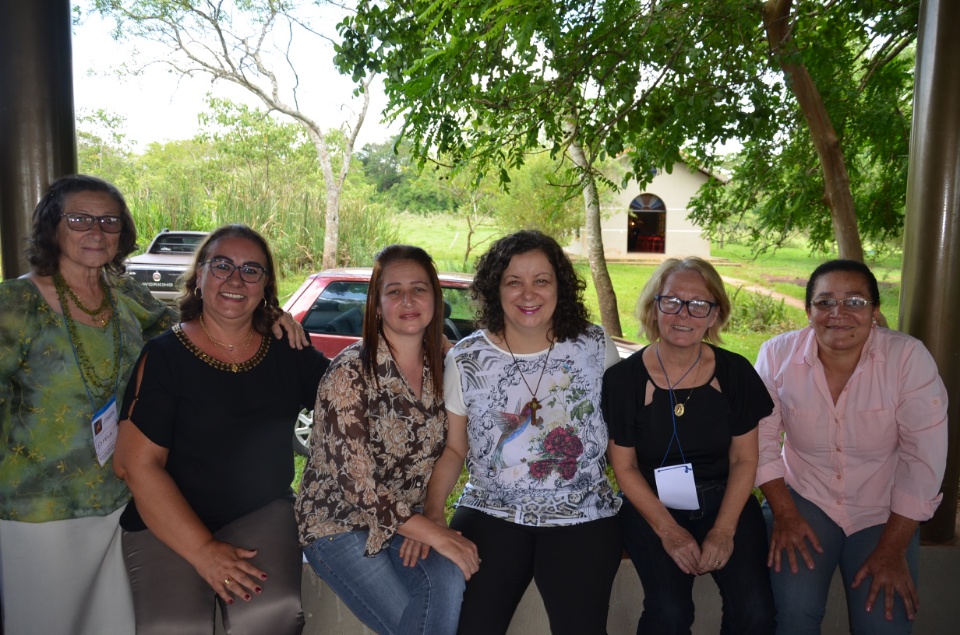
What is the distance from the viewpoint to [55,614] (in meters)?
2.29

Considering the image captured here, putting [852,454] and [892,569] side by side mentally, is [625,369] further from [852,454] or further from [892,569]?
[892,569]

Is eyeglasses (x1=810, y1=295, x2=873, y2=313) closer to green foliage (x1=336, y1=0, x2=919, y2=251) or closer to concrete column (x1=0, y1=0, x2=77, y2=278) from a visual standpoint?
green foliage (x1=336, y1=0, x2=919, y2=251)

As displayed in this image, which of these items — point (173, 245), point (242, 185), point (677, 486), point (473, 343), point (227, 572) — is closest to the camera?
point (227, 572)

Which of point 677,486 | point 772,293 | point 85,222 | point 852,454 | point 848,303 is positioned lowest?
point 772,293

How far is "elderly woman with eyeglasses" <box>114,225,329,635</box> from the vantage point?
85.2 inches

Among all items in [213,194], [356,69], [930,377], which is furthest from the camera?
[213,194]

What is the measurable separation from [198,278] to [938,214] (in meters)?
2.94

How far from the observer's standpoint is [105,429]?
235cm

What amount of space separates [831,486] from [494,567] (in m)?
1.33

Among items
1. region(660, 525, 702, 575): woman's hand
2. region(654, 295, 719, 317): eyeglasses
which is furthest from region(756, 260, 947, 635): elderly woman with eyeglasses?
region(654, 295, 719, 317): eyeglasses

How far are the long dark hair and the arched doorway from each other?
24.2 meters

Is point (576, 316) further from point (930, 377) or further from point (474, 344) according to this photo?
point (930, 377)

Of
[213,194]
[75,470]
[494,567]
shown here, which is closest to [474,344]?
[494,567]

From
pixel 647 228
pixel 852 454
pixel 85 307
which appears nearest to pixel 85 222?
pixel 85 307
